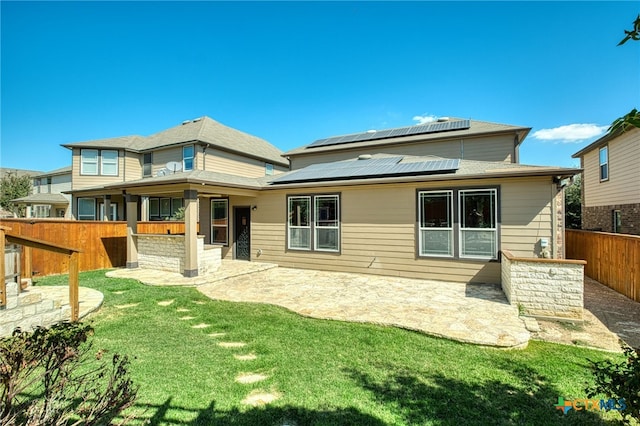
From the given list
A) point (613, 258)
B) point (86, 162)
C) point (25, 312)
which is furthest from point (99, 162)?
point (613, 258)

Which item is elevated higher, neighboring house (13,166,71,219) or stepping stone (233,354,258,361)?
neighboring house (13,166,71,219)

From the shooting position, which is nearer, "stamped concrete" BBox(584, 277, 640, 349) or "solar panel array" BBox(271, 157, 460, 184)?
"stamped concrete" BBox(584, 277, 640, 349)

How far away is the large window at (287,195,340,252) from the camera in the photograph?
1030 cm

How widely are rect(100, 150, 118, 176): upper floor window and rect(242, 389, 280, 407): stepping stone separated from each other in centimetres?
2113

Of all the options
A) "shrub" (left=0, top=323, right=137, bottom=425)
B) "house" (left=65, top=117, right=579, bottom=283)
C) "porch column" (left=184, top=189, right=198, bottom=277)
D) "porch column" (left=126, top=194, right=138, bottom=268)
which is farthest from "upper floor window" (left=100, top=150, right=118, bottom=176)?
"shrub" (left=0, top=323, right=137, bottom=425)

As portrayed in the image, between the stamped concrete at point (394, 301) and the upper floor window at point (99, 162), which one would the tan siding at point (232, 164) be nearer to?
the upper floor window at point (99, 162)

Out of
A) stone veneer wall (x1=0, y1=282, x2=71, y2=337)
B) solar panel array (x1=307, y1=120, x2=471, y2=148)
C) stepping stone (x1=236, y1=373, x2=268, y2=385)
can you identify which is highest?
solar panel array (x1=307, y1=120, x2=471, y2=148)

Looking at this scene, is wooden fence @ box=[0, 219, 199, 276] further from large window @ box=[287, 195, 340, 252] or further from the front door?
large window @ box=[287, 195, 340, 252]

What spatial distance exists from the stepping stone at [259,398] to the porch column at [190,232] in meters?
6.94

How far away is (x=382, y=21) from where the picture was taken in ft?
35.1

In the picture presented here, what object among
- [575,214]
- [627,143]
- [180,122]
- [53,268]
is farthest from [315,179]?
[575,214]

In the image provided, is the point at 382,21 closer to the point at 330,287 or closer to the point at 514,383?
the point at 330,287

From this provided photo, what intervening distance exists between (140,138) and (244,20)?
573 inches

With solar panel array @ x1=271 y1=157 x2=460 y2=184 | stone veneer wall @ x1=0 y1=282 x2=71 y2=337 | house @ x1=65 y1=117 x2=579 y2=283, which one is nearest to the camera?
stone veneer wall @ x1=0 y1=282 x2=71 y2=337
